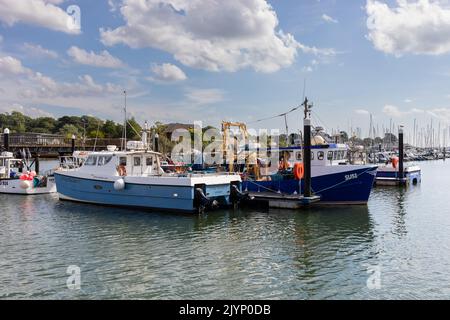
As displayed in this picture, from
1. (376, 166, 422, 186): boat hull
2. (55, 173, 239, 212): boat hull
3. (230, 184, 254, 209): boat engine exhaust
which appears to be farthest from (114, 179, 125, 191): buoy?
(376, 166, 422, 186): boat hull

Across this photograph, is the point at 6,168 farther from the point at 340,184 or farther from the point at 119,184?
the point at 340,184

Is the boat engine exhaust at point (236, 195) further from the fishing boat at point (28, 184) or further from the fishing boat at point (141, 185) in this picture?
the fishing boat at point (28, 184)

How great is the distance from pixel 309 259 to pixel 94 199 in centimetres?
1563

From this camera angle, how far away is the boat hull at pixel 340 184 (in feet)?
77.9

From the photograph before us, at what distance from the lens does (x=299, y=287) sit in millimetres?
10633

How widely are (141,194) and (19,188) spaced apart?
14079 millimetres

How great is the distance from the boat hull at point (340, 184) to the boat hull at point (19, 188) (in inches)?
738

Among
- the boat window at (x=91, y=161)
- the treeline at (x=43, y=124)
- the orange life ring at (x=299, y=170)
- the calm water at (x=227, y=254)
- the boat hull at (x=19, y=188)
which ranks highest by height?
the treeline at (x=43, y=124)

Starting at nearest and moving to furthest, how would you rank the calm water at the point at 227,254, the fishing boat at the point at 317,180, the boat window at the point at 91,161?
the calm water at the point at 227,254, the fishing boat at the point at 317,180, the boat window at the point at 91,161

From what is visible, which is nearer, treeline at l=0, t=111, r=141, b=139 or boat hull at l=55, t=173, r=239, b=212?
boat hull at l=55, t=173, r=239, b=212

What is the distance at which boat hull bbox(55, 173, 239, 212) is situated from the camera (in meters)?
20.9

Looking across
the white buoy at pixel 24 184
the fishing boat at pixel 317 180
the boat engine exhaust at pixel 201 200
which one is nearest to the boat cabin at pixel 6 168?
the white buoy at pixel 24 184

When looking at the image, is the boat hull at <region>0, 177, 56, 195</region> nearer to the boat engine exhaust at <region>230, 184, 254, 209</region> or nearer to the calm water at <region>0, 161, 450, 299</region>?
the calm water at <region>0, 161, 450, 299</region>

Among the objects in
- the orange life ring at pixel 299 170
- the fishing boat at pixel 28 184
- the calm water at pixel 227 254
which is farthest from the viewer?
the fishing boat at pixel 28 184
